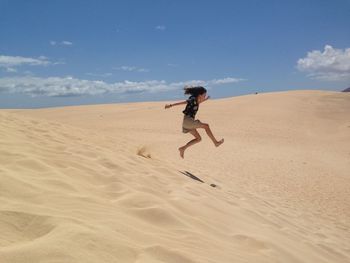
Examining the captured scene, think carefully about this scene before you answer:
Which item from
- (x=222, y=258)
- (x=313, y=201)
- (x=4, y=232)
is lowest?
(x=313, y=201)

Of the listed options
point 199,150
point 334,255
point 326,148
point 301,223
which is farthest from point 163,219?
point 326,148

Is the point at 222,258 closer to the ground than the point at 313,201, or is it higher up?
higher up

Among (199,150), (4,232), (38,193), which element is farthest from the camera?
(199,150)

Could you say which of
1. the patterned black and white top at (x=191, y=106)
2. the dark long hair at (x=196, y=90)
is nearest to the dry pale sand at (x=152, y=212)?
the patterned black and white top at (x=191, y=106)

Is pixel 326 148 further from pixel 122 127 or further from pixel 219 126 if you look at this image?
pixel 122 127

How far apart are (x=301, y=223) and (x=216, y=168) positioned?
409 cm

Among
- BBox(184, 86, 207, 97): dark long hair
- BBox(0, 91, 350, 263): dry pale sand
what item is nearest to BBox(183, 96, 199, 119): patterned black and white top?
BBox(184, 86, 207, 97): dark long hair

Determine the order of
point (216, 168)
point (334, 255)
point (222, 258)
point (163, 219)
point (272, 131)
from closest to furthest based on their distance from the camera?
point (222, 258), point (163, 219), point (334, 255), point (216, 168), point (272, 131)

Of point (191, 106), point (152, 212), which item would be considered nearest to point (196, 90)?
point (191, 106)

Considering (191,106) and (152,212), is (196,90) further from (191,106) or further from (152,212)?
(152,212)

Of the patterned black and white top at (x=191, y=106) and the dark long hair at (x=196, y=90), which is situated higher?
the dark long hair at (x=196, y=90)

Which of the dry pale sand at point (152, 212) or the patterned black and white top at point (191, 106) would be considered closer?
the dry pale sand at point (152, 212)

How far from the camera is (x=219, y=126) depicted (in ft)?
70.7

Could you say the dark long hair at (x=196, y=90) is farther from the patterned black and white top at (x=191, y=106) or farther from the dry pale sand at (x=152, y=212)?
the dry pale sand at (x=152, y=212)
